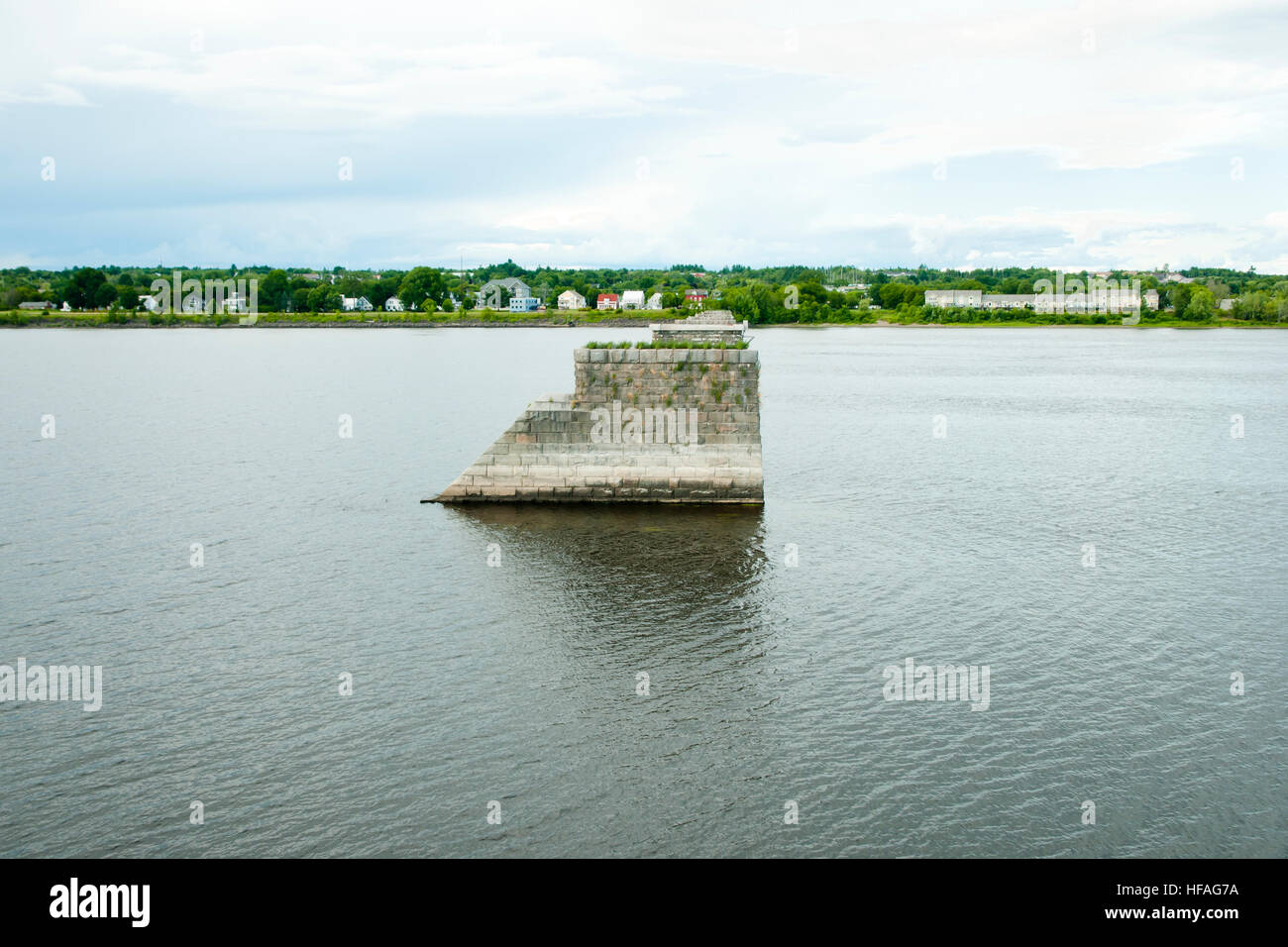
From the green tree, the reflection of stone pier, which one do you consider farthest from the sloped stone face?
the green tree

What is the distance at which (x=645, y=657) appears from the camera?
16.4 meters

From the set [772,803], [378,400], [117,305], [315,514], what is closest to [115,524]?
[315,514]

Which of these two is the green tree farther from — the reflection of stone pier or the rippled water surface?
the reflection of stone pier

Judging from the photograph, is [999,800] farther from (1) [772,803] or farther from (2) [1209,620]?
(2) [1209,620]

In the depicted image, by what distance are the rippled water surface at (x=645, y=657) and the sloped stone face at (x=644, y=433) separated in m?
1.11

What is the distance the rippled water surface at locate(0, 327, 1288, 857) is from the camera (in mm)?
11586

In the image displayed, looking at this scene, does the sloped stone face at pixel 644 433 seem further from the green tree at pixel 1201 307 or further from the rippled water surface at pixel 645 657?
the green tree at pixel 1201 307

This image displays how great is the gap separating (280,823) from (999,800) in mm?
8345

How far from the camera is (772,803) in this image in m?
11.9

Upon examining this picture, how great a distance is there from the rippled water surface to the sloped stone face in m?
1.11

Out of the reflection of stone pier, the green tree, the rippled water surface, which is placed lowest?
the rippled water surface

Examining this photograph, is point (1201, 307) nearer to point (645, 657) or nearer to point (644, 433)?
point (644, 433)

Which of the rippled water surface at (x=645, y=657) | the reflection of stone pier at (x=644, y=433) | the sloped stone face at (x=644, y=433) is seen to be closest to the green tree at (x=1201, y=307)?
the rippled water surface at (x=645, y=657)
